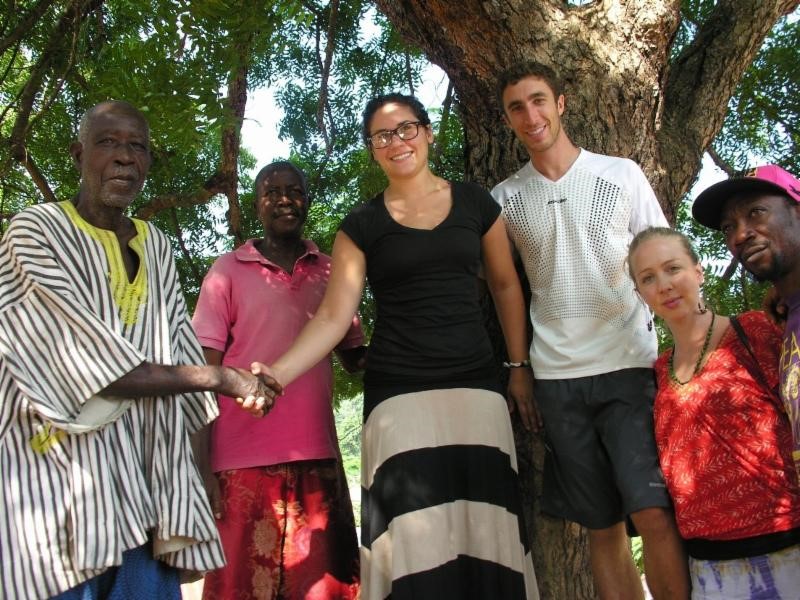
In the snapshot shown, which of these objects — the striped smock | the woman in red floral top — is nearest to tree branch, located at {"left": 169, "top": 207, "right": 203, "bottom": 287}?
the striped smock

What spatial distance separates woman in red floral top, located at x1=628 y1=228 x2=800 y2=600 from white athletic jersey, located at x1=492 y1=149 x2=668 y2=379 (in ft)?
0.74

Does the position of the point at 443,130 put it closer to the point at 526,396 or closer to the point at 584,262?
the point at 584,262

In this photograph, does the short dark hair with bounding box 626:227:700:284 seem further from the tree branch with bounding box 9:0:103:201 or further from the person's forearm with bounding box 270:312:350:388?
the tree branch with bounding box 9:0:103:201

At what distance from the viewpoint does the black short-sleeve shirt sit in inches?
113

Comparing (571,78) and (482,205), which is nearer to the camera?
(482,205)

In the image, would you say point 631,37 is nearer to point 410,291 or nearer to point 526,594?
point 410,291

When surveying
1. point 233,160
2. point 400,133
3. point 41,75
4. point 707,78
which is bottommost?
point 400,133

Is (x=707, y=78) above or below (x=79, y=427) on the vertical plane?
above

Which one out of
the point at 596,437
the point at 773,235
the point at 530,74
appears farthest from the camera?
the point at 530,74

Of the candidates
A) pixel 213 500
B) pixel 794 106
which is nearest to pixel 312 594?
pixel 213 500

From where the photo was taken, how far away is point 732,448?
2500 millimetres

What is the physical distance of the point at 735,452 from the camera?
2492 mm

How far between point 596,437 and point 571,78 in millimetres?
1666

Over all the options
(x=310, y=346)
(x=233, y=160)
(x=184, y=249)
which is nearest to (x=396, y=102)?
(x=310, y=346)
